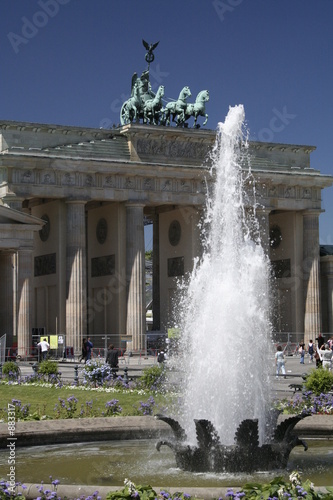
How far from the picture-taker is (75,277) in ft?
222

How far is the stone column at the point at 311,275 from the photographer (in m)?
76.8

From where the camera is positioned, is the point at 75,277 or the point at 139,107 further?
the point at 139,107

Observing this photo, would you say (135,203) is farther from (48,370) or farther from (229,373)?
(229,373)

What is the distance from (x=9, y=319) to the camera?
183 ft

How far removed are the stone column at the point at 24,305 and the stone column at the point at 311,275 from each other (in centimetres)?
2438

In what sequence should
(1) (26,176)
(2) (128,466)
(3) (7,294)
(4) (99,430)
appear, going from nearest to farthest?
1. (2) (128,466)
2. (4) (99,430)
3. (3) (7,294)
4. (1) (26,176)

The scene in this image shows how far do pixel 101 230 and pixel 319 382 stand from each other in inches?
1886

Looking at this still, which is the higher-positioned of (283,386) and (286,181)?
(286,181)

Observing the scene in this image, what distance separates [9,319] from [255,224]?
25924 millimetres

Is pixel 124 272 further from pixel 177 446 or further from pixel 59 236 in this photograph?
pixel 177 446

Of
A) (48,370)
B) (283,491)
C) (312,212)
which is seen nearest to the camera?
(283,491)

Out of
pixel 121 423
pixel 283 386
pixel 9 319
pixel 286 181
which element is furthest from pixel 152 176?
pixel 121 423

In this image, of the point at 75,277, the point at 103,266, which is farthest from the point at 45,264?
the point at 103,266

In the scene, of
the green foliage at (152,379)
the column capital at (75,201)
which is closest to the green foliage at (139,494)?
the green foliage at (152,379)
